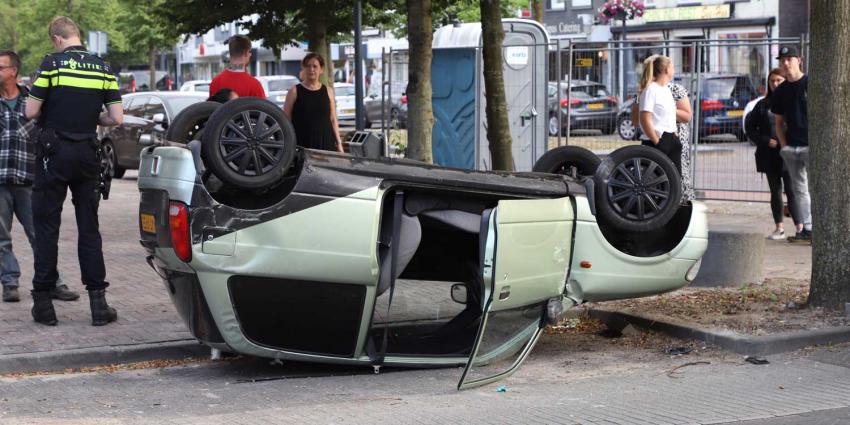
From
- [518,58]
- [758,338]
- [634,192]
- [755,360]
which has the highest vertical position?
[518,58]

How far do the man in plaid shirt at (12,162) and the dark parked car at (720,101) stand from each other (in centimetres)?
868

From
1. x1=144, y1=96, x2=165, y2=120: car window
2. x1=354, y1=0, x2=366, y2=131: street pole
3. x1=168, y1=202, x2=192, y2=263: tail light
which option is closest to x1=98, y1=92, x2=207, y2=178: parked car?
x1=144, y1=96, x2=165, y2=120: car window

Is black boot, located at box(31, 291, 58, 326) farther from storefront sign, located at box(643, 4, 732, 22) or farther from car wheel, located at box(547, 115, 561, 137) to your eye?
storefront sign, located at box(643, 4, 732, 22)

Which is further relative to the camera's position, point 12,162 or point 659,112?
point 659,112

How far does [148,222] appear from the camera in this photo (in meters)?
6.76

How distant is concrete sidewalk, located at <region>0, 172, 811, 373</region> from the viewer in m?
7.37

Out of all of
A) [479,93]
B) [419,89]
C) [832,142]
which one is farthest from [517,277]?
[479,93]

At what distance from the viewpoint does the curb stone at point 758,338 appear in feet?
24.5

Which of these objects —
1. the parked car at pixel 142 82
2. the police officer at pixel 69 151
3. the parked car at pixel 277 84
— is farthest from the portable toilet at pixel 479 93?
the parked car at pixel 142 82

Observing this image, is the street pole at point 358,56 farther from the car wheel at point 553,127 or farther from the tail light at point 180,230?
the tail light at point 180,230

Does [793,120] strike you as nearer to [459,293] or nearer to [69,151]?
[459,293]

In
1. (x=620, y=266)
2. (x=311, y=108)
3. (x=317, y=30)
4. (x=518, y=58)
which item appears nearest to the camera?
(x=620, y=266)

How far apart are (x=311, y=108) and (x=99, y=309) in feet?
9.03

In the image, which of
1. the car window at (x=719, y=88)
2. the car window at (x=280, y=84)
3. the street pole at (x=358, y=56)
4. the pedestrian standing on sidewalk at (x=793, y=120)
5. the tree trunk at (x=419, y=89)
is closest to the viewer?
the tree trunk at (x=419, y=89)
